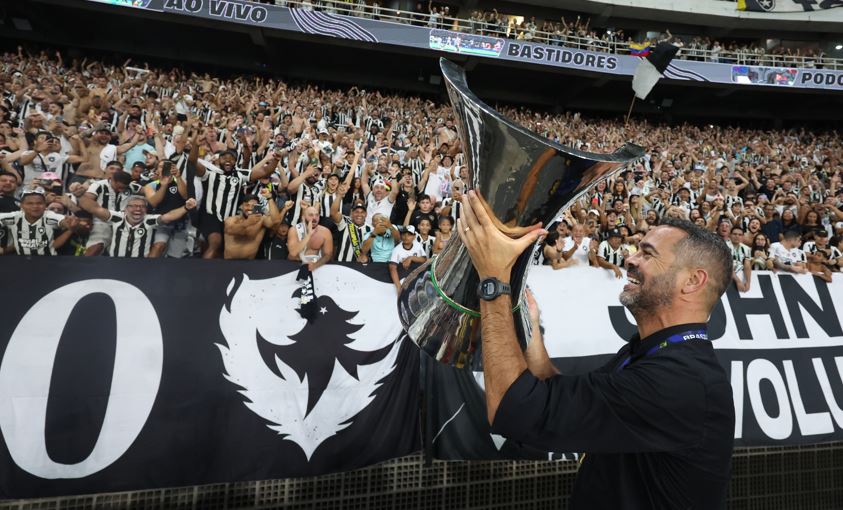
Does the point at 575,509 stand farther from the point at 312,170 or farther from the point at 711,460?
the point at 312,170

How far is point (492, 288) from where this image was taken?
3.42 ft

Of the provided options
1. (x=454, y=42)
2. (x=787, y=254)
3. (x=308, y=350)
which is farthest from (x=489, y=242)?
(x=454, y=42)

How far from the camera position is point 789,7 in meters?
22.2

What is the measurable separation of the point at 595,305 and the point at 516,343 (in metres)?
2.62

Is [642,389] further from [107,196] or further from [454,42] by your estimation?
[454,42]

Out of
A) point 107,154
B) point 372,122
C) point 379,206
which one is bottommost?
point 379,206

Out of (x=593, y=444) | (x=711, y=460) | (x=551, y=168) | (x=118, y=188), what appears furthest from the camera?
(x=118, y=188)

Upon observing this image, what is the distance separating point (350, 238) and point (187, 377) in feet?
7.75

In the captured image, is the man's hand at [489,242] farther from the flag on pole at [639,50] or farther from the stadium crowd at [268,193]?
the flag on pole at [639,50]

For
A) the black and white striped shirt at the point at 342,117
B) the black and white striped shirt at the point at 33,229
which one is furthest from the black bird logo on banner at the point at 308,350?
the black and white striped shirt at the point at 342,117

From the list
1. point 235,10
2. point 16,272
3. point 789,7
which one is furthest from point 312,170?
point 789,7

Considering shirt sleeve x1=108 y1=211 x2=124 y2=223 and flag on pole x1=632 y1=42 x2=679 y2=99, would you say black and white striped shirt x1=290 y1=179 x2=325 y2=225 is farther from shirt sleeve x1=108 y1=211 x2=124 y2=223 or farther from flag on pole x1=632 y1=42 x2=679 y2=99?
flag on pole x1=632 y1=42 x2=679 y2=99

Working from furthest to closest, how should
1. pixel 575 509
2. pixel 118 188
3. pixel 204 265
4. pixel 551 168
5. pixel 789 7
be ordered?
1. pixel 789 7
2. pixel 118 188
3. pixel 204 265
4. pixel 575 509
5. pixel 551 168

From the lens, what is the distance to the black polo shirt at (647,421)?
1036 mm
